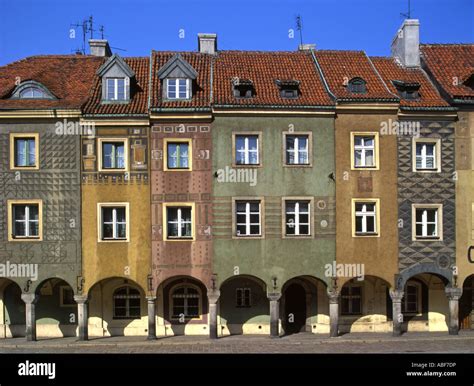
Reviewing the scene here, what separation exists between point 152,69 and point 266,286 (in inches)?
456

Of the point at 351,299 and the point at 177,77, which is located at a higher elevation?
the point at 177,77

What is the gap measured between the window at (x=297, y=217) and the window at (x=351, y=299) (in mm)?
3855

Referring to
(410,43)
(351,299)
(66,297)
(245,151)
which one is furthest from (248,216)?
(410,43)

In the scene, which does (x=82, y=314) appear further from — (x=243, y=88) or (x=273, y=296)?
(x=243, y=88)

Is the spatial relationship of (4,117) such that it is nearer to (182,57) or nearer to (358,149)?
(182,57)

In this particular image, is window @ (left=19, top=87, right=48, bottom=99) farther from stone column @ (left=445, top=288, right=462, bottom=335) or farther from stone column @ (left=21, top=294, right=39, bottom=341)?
stone column @ (left=445, top=288, right=462, bottom=335)

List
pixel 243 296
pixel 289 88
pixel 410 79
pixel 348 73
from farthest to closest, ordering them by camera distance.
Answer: pixel 410 79
pixel 348 73
pixel 243 296
pixel 289 88

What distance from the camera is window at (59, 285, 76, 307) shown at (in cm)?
2583

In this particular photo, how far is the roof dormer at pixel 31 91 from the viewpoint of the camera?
24984 millimetres

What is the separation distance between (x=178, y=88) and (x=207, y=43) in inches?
180

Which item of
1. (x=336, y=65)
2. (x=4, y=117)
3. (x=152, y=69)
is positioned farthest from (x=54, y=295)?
(x=336, y=65)

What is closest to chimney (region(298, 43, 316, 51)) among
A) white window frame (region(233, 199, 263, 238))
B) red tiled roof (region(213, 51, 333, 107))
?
red tiled roof (region(213, 51, 333, 107))

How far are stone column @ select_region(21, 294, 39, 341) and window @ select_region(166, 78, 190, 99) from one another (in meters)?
10.5

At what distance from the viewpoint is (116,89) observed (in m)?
25.5
